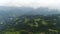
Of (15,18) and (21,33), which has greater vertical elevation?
(15,18)

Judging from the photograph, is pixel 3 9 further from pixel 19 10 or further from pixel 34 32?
pixel 34 32

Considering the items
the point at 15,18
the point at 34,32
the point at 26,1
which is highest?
the point at 26,1

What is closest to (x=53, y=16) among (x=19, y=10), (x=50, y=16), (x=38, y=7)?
(x=50, y=16)
